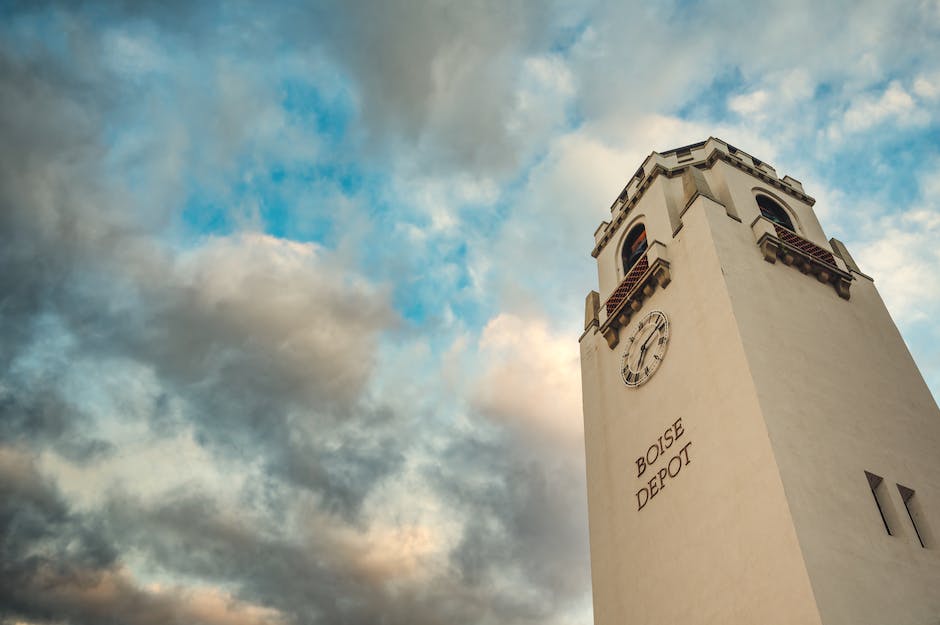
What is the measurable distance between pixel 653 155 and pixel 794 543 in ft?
73.8

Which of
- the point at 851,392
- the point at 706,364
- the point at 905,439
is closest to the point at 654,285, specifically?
the point at 706,364

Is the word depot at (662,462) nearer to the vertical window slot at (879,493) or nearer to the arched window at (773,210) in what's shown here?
the vertical window slot at (879,493)

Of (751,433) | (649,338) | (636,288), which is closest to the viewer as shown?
(751,433)

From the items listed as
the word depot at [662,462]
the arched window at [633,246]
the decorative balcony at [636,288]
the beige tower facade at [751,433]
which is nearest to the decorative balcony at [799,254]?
the beige tower facade at [751,433]

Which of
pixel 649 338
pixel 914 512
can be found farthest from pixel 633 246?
pixel 914 512

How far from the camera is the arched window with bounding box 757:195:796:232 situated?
28531 mm

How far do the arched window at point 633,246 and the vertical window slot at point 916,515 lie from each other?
1491 cm

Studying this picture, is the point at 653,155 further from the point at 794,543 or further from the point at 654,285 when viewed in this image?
the point at 794,543

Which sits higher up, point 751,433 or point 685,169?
point 685,169

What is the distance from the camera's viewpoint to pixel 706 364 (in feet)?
65.6

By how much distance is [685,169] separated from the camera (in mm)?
28844

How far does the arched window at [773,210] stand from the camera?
28.5 metres

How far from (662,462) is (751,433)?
13.6 feet

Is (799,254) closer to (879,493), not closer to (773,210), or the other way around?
(773,210)
